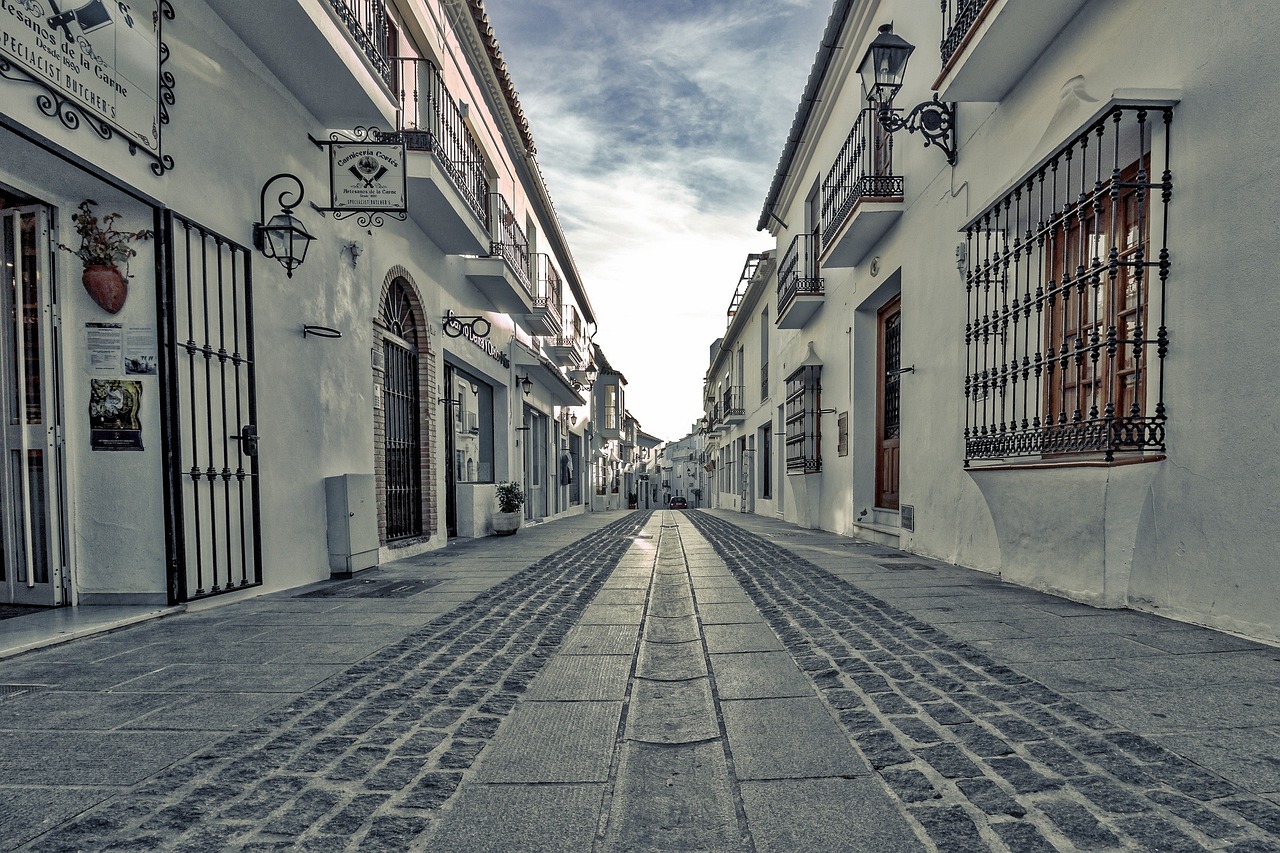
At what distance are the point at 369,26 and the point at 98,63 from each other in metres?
3.45

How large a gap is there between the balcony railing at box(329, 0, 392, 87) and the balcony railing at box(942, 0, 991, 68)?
16.4 feet

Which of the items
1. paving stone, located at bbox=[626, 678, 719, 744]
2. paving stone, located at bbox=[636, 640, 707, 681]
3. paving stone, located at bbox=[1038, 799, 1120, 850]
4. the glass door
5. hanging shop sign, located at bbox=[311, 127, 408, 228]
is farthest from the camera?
hanging shop sign, located at bbox=[311, 127, 408, 228]

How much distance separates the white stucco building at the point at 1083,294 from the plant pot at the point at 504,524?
549 centimetres

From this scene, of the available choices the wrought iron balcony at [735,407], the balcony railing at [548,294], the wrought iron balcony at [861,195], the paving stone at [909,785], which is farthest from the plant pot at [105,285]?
the wrought iron balcony at [735,407]

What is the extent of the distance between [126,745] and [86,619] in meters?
2.40

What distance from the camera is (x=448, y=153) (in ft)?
30.6

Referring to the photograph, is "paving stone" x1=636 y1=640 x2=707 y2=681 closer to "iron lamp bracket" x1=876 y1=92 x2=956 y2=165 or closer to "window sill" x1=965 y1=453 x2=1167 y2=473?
"window sill" x1=965 y1=453 x2=1167 y2=473

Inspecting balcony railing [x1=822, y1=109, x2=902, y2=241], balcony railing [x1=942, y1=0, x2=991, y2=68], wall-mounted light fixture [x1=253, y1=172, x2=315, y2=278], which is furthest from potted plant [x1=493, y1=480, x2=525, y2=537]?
balcony railing [x1=942, y1=0, x2=991, y2=68]

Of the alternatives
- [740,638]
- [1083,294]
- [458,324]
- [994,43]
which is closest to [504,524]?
[458,324]

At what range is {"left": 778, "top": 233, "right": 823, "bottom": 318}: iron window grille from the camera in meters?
Answer: 11.9

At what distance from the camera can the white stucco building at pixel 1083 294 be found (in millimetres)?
3301

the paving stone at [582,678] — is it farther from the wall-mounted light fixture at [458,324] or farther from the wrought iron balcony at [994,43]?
the wall-mounted light fixture at [458,324]

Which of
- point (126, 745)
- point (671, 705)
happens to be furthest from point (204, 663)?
point (671, 705)

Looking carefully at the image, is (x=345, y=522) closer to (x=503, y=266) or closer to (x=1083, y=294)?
(x=503, y=266)
